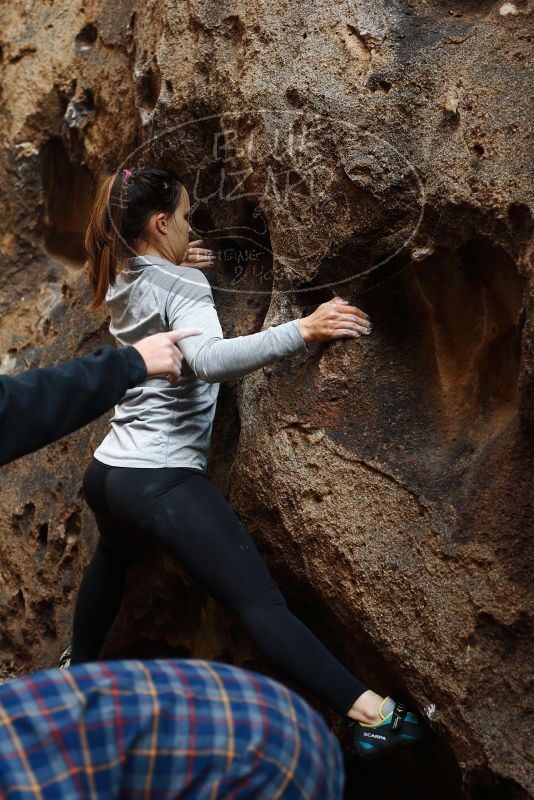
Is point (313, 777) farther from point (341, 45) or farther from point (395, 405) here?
point (341, 45)

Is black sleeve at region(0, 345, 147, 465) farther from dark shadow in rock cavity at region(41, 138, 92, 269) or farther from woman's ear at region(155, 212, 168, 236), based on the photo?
dark shadow in rock cavity at region(41, 138, 92, 269)

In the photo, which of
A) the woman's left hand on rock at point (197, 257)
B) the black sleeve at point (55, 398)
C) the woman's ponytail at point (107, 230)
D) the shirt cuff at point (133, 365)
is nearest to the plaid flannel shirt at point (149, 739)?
the black sleeve at point (55, 398)

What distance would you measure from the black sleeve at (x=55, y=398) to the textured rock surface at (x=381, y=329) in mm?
661

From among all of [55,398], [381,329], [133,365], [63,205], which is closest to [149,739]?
[55,398]

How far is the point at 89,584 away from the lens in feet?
7.54

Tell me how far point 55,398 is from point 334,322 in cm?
76

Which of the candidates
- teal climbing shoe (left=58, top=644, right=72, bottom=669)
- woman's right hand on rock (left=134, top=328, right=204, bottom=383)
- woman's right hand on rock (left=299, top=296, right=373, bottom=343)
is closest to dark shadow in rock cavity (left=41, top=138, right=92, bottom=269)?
teal climbing shoe (left=58, top=644, right=72, bottom=669)

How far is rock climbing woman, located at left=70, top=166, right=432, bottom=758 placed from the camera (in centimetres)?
184

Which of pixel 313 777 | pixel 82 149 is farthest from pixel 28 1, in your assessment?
pixel 313 777

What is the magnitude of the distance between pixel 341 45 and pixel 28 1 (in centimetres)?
167

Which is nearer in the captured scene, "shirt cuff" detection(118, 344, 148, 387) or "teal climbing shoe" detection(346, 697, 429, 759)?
"shirt cuff" detection(118, 344, 148, 387)

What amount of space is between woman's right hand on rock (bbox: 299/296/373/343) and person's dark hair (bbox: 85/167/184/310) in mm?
443

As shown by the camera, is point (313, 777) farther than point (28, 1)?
No

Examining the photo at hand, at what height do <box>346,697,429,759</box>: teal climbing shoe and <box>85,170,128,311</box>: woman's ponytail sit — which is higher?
<box>85,170,128,311</box>: woman's ponytail
